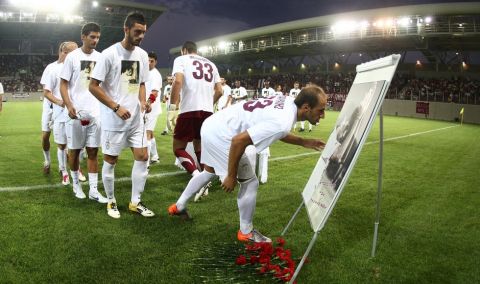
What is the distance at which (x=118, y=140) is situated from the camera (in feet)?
15.4

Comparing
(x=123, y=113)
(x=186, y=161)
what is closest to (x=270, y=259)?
(x=123, y=113)

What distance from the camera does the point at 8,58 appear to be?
60219 mm

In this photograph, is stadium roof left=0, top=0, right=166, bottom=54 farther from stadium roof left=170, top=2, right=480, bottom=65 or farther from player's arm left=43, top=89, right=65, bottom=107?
player's arm left=43, top=89, right=65, bottom=107

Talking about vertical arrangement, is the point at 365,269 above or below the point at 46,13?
below

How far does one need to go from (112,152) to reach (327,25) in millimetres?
40635

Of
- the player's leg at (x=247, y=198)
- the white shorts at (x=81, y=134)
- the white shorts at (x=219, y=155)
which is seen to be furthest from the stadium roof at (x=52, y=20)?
the player's leg at (x=247, y=198)

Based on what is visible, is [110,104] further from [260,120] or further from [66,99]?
[260,120]

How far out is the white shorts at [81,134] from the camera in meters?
5.49

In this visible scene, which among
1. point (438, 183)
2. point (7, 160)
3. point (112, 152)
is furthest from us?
point (7, 160)

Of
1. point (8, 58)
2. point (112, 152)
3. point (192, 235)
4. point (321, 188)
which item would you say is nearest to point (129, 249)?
point (192, 235)

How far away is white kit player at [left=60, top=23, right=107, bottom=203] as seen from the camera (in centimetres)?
539

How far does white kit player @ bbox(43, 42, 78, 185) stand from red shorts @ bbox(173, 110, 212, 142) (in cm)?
163

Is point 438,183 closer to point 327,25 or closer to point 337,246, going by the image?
point 337,246

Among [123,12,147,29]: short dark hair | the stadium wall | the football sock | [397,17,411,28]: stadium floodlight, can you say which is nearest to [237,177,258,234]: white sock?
[123,12,147,29]: short dark hair
